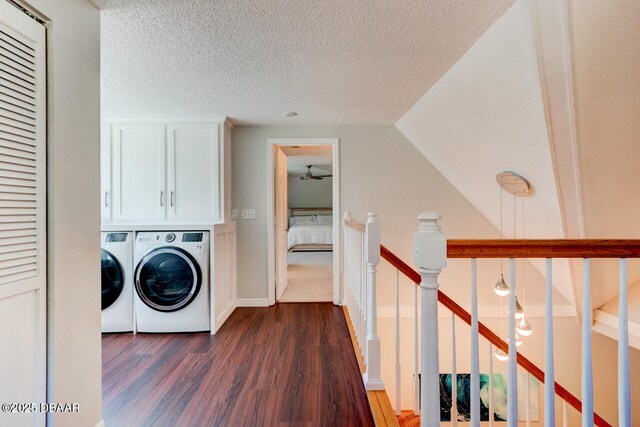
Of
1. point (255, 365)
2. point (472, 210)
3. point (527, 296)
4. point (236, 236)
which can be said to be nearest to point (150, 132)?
point (236, 236)

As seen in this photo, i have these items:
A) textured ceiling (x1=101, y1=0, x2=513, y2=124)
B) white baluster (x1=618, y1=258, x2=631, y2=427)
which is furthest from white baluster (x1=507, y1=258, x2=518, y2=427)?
textured ceiling (x1=101, y1=0, x2=513, y2=124)

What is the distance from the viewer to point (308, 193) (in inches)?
353

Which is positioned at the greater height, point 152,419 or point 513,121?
point 513,121

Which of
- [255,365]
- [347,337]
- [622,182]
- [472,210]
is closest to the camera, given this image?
[622,182]

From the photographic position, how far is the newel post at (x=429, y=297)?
897 mm

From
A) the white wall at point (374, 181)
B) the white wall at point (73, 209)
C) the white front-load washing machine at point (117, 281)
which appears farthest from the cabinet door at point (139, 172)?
the white wall at point (73, 209)

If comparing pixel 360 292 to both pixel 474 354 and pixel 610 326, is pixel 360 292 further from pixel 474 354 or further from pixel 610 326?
pixel 610 326

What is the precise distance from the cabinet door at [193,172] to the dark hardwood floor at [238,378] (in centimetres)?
121

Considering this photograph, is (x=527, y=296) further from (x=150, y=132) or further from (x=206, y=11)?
(x=150, y=132)

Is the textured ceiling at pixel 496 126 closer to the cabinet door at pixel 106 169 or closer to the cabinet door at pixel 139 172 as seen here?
the cabinet door at pixel 139 172

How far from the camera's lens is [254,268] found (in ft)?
11.3

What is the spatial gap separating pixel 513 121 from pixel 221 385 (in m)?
2.54

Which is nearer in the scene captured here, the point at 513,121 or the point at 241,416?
the point at 241,416

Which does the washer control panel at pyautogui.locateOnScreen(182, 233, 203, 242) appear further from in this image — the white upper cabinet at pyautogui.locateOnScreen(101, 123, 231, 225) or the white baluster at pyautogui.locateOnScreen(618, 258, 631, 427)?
the white baluster at pyautogui.locateOnScreen(618, 258, 631, 427)
